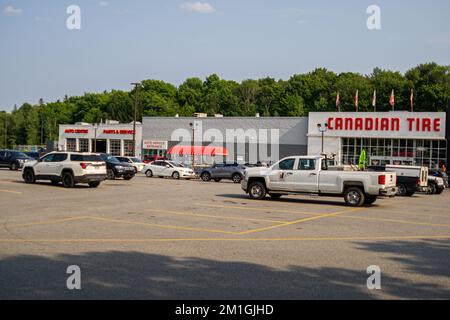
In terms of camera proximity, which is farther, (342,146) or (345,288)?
(342,146)

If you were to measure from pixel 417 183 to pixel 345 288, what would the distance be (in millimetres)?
22003

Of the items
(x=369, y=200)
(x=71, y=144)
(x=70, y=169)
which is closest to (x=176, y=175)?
(x=70, y=169)

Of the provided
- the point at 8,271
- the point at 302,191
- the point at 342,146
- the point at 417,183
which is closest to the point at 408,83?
the point at 342,146

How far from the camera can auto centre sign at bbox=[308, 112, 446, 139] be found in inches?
2128

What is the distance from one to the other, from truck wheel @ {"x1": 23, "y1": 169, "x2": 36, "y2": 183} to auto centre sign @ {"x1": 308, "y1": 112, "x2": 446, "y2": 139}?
37.0 m

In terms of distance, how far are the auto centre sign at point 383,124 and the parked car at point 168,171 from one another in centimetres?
2179

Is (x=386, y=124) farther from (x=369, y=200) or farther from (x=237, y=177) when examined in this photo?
(x=369, y=200)

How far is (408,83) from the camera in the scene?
92750 mm

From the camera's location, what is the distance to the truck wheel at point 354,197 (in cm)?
2050

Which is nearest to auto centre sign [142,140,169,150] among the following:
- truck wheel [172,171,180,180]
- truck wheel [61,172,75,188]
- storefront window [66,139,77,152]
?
storefront window [66,139,77,152]

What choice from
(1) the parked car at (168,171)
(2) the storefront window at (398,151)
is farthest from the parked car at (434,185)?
(2) the storefront window at (398,151)
